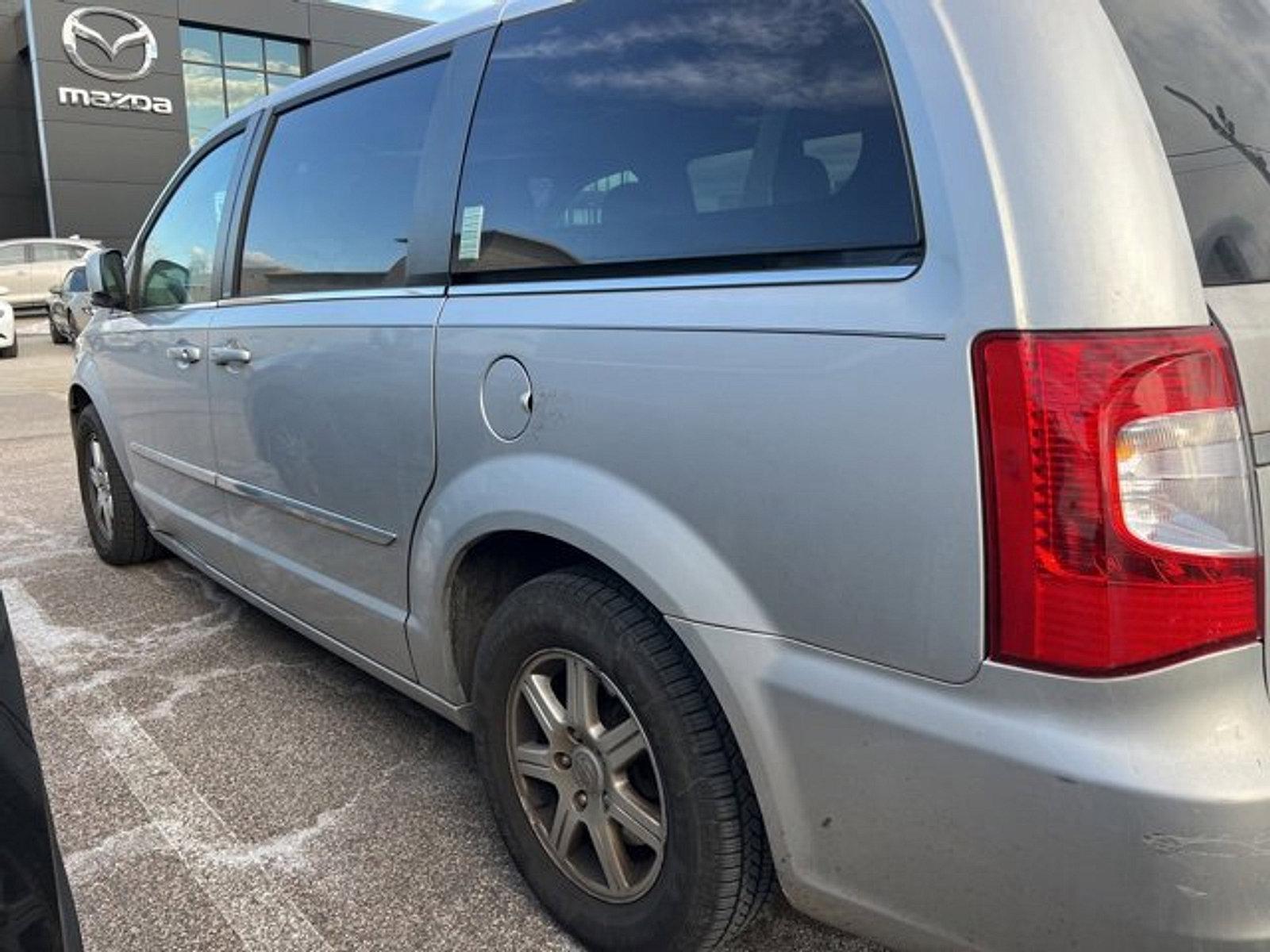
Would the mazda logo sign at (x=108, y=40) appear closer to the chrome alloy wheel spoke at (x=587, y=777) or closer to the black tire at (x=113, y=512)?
the black tire at (x=113, y=512)

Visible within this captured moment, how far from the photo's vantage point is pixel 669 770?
5.76 ft

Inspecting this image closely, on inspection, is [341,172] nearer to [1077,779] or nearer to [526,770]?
[526,770]

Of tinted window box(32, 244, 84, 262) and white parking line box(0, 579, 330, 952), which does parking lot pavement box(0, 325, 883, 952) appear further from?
tinted window box(32, 244, 84, 262)

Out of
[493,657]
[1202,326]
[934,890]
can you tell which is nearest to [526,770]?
[493,657]

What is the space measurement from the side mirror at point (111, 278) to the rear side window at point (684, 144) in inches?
96.4

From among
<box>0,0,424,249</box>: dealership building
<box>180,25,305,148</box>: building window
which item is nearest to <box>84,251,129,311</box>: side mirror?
<box>0,0,424,249</box>: dealership building

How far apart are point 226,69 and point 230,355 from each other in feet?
90.4

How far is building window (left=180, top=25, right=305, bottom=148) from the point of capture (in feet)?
85.8

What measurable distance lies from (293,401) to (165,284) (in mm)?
1407

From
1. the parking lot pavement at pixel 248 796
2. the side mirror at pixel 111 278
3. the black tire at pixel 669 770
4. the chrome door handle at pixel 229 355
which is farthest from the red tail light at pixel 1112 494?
the side mirror at pixel 111 278

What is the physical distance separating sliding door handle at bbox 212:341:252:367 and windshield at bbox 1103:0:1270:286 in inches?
91.9

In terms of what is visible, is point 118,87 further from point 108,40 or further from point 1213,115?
point 1213,115

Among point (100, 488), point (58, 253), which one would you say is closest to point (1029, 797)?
point (100, 488)

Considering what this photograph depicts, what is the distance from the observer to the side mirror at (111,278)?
407cm
